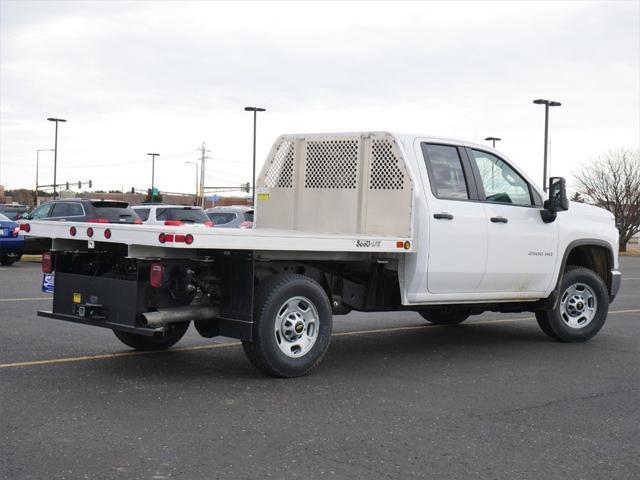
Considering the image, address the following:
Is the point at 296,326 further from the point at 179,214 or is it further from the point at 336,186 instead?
the point at 179,214

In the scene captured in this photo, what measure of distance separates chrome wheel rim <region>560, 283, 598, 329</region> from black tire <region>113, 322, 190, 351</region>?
437 cm

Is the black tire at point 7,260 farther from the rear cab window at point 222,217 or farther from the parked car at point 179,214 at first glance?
the rear cab window at point 222,217

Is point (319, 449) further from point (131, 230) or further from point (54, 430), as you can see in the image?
point (131, 230)

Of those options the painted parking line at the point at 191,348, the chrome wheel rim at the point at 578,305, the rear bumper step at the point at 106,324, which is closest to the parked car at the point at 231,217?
the painted parking line at the point at 191,348

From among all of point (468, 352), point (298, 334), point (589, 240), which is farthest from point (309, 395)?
point (589, 240)

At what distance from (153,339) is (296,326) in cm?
184

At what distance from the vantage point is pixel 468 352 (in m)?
9.20

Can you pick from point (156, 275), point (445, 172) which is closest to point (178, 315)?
point (156, 275)

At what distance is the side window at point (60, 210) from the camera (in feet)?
70.8

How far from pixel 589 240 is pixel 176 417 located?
5832 millimetres

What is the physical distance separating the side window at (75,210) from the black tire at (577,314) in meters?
14.1

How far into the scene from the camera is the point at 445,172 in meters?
8.58

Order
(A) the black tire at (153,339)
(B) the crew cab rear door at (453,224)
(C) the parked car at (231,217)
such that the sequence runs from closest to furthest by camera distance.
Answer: (B) the crew cab rear door at (453,224), (A) the black tire at (153,339), (C) the parked car at (231,217)

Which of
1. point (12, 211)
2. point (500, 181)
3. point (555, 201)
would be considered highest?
point (500, 181)
